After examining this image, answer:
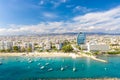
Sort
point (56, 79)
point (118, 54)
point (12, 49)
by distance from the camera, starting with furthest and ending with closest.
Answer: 1. point (12, 49)
2. point (118, 54)
3. point (56, 79)

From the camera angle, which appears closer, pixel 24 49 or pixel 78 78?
pixel 78 78

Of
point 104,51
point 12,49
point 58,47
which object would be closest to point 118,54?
point 104,51

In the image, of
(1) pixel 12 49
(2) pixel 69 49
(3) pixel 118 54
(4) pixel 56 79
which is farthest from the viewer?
(1) pixel 12 49

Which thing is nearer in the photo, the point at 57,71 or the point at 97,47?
the point at 57,71

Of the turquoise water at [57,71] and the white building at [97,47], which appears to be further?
the white building at [97,47]

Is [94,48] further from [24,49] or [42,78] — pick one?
[42,78]

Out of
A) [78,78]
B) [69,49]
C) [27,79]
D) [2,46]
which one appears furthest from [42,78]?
[2,46]

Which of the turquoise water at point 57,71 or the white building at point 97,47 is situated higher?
the white building at point 97,47

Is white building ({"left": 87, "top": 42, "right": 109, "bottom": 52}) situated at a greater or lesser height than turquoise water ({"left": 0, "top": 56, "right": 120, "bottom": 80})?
greater

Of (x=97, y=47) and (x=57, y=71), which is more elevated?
(x=97, y=47)

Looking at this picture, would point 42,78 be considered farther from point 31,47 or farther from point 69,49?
point 31,47
